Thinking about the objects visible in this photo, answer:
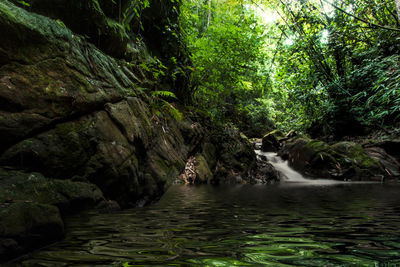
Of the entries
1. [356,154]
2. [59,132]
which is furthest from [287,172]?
[59,132]

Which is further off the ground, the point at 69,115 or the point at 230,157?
the point at 69,115

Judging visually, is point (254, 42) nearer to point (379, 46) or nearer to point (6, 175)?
point (379, 46)

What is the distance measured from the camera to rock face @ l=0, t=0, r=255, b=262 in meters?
2.38

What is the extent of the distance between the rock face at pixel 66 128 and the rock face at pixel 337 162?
32.9 feet

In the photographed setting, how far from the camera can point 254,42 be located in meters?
→ 11.2

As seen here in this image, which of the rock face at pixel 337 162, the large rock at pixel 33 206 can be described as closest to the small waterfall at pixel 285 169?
the rock face at pixel 337 162

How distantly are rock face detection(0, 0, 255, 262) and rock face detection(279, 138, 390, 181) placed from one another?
32.9 feet

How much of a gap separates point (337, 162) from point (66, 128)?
1314 centimetres

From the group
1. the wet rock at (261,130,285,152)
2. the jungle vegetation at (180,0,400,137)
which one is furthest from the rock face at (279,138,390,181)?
the wet rock at (261,130,285,152)

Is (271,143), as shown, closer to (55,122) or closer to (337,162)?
(337,162)

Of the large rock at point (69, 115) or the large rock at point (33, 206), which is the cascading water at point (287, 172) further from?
the large rock at point (33, 206)

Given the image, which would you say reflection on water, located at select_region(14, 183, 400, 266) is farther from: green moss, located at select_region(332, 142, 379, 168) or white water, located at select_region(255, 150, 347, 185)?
green moss, located at select_region(332, 142, 379, 168)

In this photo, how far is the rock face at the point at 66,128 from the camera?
7.80 feet

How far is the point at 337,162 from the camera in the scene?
1245cm
